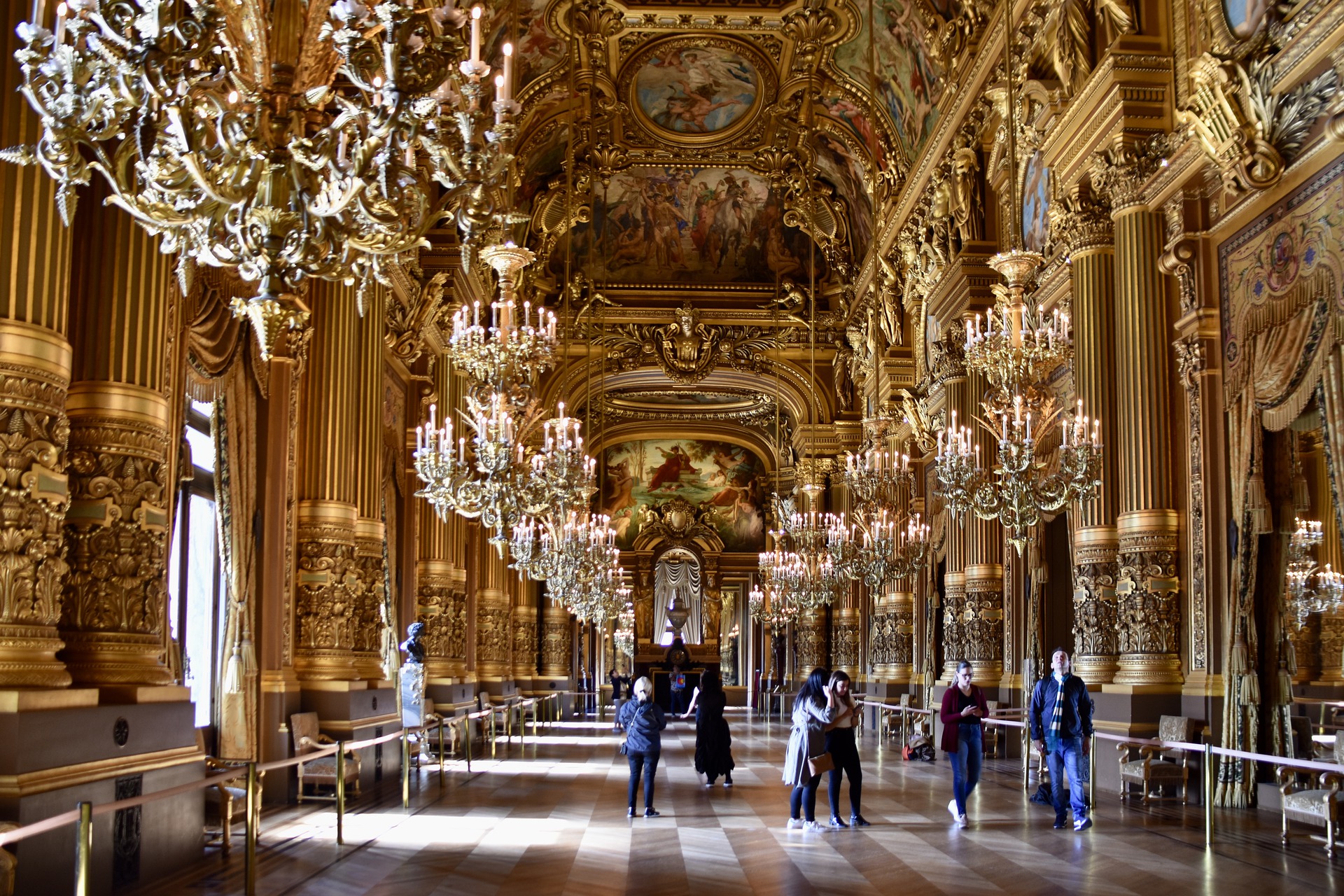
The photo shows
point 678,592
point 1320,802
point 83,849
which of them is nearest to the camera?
point 83,849

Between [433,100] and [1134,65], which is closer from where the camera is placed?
[433,100]

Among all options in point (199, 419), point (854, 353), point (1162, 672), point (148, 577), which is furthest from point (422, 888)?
point (854, 353)

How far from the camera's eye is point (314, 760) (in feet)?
39.3

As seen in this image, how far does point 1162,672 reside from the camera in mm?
12680

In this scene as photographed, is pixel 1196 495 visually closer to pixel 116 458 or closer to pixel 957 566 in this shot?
pixel 957 566

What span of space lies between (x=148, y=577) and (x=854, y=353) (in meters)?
23.7

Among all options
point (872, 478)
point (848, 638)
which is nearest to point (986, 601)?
point (872, 478)

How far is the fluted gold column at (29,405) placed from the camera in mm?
6664

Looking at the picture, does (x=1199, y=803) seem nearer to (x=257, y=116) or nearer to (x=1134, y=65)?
(x=1134, y=65)

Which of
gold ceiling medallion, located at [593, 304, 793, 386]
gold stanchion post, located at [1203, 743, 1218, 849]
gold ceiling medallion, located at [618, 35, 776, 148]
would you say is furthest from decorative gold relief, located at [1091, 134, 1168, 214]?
gold ceiling medallion, located at [593, 304, 793, 386]

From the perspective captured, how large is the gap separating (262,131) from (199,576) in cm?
909

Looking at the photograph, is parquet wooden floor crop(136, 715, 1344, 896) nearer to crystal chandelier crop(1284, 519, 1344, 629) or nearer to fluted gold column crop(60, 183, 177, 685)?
fluted gold column crop(60, 183, 177, 685)

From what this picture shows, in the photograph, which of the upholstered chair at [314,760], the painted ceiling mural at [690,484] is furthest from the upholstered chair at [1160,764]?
the painted ceiling mural at [690,484]

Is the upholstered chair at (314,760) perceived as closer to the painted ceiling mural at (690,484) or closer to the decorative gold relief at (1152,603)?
the decorative gold relief at (1152,603)
